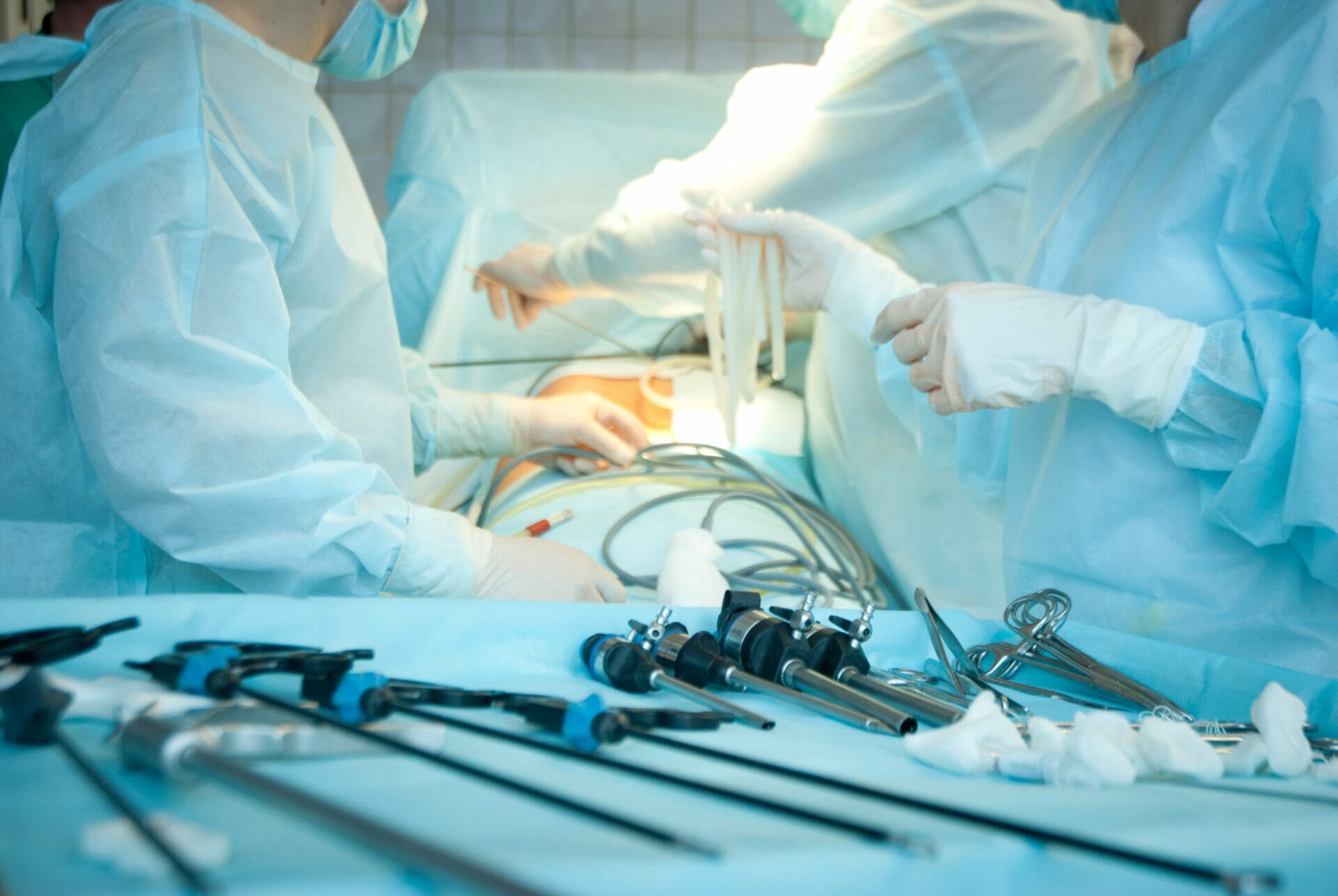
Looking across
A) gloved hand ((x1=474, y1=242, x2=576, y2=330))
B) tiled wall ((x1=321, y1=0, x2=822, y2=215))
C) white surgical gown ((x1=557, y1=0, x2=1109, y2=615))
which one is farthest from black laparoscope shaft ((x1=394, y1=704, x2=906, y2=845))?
tiled wall ((x1=321, y1=0, x2=822, y2=215))

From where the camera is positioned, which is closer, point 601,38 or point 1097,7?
point 1097,7

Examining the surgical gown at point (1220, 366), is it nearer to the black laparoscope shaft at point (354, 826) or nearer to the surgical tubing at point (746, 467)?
the surgical tubing at point (746, 467)

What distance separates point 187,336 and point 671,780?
683 millimetres

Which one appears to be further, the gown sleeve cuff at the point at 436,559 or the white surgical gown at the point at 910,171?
the white surgical gown at the point at 910,171

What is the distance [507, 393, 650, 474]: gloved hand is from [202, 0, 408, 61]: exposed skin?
2.67ft

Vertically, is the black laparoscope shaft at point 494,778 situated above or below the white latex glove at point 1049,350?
below

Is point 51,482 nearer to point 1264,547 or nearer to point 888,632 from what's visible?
point 888,632

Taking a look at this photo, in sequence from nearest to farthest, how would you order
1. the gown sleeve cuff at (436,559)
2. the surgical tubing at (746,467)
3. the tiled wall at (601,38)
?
1. the gown sleeve cuff at (436,559)
2. the surgical tubing at (746,467)
3. the tiled wall at (601,38)

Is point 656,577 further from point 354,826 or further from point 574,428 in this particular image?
point 354,826

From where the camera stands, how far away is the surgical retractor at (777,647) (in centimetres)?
75

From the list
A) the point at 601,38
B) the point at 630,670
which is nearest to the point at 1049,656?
the point at 630,670

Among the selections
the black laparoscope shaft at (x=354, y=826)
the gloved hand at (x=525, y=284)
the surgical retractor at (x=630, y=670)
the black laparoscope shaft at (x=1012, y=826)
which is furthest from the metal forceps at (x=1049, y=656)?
the gloved hand at (x=525, y=284)

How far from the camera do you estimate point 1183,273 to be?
1092mm

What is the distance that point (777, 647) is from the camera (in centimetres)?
81
